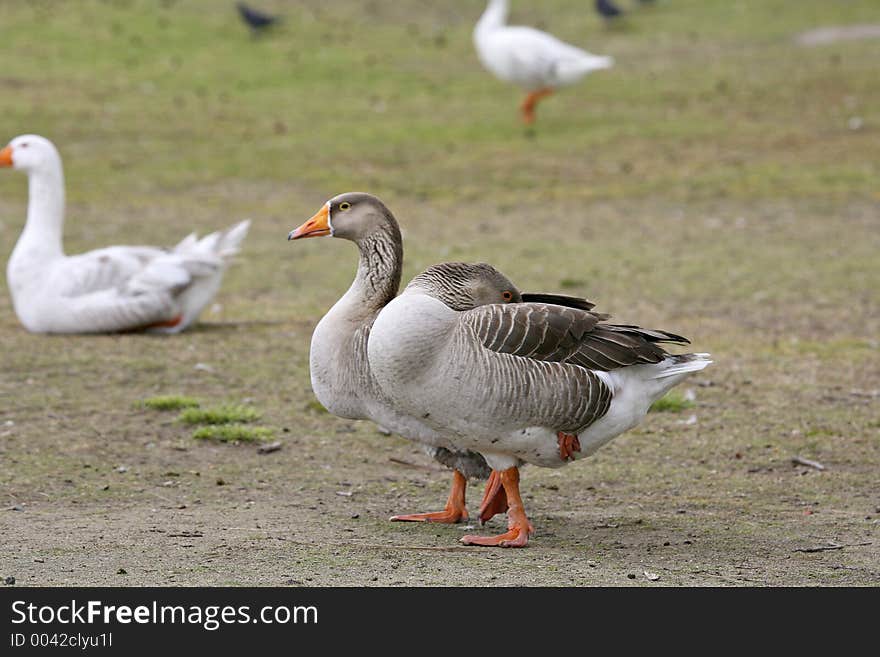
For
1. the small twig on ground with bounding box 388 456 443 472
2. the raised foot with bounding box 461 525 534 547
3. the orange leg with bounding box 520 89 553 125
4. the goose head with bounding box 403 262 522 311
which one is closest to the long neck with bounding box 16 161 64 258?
the small twig on ground with bounding box 388 456 443 472

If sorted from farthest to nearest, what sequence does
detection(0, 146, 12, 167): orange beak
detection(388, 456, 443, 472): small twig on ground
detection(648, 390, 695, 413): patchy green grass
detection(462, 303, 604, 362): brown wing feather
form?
detection(0, 146, 12, 167): orange beak < detection(648, 390, 695, 413): patchy green grass < detection(388, 456, 443, 472): small twig on ground < detection(462, 303, 604, 362): brown wing feather

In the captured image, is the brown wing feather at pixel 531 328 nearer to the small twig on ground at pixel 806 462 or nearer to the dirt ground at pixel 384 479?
the dirt ground at pixel 384 479

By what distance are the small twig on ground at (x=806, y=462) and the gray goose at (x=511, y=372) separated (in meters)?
1.52

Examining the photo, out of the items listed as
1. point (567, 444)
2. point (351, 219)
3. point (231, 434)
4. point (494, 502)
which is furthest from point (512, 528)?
point (231, 434)

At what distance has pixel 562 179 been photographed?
16781 mm

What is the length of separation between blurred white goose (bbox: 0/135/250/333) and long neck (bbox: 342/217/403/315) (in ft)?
13.0

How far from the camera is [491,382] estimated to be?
5309 mm

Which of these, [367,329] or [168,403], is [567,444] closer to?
[367,329]

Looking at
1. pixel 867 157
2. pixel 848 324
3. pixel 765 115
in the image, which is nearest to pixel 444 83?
pixel 765 115

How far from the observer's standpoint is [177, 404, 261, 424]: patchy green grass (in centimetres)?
769

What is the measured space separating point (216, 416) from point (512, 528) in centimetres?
270

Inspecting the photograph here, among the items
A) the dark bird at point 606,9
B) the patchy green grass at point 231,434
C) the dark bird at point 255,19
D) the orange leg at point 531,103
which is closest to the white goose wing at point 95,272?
the patchy green grass at point 231,434

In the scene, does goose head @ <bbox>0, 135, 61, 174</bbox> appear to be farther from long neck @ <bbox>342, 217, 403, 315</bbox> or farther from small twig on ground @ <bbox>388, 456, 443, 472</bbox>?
long neck @ <bbox>342, 217, 403, 315</bbox>

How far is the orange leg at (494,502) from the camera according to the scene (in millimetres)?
5910
